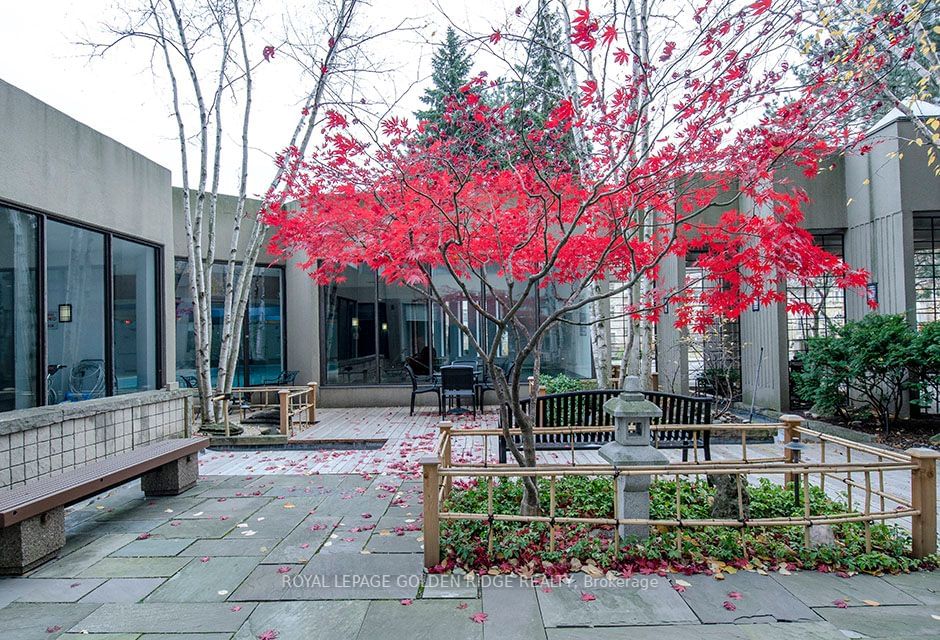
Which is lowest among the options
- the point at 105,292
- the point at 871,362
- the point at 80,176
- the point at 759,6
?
Result: the point at 871,362

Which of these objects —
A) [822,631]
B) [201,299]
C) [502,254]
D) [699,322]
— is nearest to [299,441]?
[201,299]

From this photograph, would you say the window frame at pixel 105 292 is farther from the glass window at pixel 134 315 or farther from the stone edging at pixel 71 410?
the stone edging at pixel 71 410

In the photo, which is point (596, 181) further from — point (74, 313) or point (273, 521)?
point (74, 313)

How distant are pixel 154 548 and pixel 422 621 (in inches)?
83.8

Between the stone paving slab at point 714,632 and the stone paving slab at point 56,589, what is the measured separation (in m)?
2.57

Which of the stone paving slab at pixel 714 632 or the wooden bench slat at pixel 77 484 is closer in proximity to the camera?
the stone paving slab at pixel 714 632

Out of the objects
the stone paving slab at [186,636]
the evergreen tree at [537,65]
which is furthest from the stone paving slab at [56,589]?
the evergreen tree at [537,65]

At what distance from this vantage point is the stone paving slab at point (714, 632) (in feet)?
8.18

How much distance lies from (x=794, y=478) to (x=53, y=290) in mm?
6871

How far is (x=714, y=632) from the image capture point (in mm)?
2529

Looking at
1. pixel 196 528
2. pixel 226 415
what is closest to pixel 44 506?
pixel 196 528

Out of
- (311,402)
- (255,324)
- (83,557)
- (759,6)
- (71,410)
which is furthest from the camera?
(255,324)

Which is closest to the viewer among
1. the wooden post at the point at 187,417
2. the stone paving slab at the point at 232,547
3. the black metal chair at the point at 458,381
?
the stone paving slab at the point at 232,547

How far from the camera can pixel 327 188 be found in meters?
5.64
